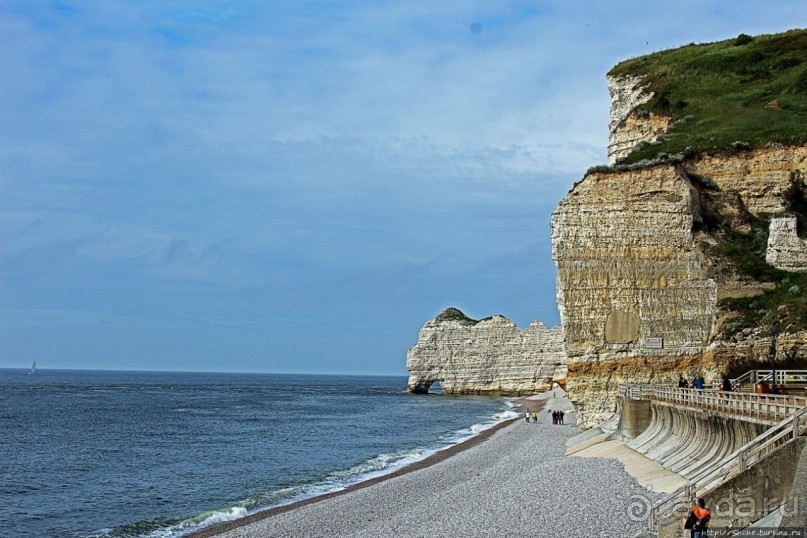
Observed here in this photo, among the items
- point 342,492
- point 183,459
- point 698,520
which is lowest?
point 183,459

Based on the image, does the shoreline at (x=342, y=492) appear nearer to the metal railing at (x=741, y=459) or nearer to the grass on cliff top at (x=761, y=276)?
the metal railing at (x=741, y=459)

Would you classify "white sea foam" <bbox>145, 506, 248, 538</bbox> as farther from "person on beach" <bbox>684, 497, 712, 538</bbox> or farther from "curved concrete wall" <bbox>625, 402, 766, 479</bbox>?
"person on beach" <bbox>684, 497, 712, 538</bbox>

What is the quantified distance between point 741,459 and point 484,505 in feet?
36.6

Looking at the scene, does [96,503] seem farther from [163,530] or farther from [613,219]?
[613,219]

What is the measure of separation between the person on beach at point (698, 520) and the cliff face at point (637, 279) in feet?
76.9

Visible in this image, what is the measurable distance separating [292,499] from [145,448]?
69.4 ft

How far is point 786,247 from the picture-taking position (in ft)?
128

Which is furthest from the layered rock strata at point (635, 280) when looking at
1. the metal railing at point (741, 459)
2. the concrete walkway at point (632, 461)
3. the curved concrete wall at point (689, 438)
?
the metal railing at point (741, 459)

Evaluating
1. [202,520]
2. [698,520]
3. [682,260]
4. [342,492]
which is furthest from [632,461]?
[202,520]

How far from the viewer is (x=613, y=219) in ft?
129

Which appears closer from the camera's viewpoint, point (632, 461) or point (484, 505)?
point (484, 505)

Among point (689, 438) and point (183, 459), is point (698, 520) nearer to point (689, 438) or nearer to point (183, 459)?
point (689, 438)

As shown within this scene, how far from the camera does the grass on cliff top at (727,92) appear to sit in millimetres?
44844

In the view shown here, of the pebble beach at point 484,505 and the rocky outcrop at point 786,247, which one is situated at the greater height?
the rocky outcrop at point 786,247
